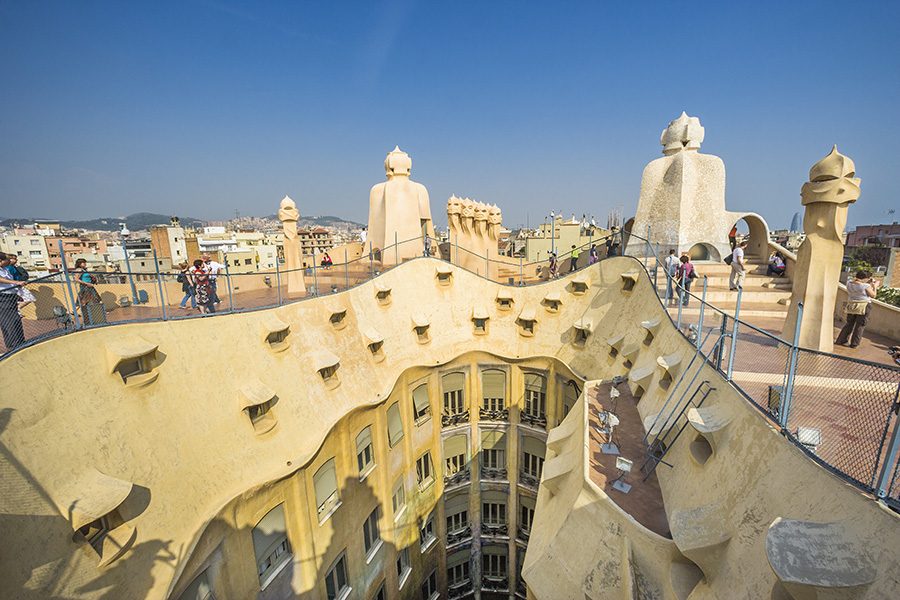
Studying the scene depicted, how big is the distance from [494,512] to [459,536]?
2.40 metres

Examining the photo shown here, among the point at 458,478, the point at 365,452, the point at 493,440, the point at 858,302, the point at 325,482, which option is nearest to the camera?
the point at 858,302

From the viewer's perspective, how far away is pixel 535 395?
21.9 meters

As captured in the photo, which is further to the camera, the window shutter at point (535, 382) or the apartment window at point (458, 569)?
the apartment window at point (458, 569)

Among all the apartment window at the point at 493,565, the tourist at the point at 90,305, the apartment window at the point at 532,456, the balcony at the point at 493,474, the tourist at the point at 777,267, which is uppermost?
the tourist at the point at 90,305

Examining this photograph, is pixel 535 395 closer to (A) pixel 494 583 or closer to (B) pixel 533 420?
(B) pixel 533 420

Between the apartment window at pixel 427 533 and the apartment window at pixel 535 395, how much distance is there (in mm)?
7773

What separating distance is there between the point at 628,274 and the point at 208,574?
56.7 ft

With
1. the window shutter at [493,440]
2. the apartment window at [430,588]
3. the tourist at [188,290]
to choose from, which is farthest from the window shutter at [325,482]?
the apartment window at [430,588]

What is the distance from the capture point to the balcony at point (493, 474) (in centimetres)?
2319

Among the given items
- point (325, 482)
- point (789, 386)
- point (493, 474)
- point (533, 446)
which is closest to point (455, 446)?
point (493, 474)

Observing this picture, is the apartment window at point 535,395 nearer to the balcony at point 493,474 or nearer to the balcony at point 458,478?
the balcony at point 493,474

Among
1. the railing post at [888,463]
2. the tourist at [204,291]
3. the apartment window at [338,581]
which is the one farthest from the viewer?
the apartment window at [338,581]

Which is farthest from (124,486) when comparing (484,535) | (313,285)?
(484,535)

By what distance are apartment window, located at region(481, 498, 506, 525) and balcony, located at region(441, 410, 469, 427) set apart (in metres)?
5.24
